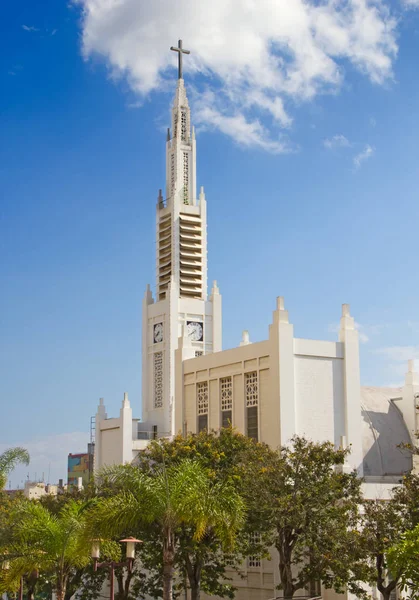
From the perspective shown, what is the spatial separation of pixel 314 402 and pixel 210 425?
6.84 m

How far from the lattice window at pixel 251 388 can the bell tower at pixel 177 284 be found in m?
18.0

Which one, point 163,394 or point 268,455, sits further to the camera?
point 163,394

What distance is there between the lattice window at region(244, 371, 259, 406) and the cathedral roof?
687 centimetres

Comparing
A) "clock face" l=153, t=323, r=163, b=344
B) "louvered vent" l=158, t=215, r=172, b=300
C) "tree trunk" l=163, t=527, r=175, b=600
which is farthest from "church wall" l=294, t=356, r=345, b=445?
"louvered vent" l=158, t=215, r=172, b=300

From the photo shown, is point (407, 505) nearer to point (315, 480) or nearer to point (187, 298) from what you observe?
point (315, 480)

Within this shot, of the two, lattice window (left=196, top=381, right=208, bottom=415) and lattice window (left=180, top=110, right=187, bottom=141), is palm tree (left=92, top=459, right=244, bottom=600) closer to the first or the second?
lattice window (left=196, top=381, right=208, bottom=415)

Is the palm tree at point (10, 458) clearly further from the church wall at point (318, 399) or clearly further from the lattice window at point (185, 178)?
the lattice window at point (185, 178)

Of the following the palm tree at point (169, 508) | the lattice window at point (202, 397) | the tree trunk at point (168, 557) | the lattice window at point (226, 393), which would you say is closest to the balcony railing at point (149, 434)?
the lattice window at point (202, 397)

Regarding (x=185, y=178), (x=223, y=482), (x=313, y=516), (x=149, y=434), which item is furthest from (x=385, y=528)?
(x=185, y=178)

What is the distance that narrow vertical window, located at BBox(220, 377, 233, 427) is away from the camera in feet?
160

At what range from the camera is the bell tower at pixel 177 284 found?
67812mm

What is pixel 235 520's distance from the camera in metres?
26.6

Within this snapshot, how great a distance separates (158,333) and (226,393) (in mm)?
21808

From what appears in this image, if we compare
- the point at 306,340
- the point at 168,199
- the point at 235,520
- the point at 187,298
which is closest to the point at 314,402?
the point at 306,340
